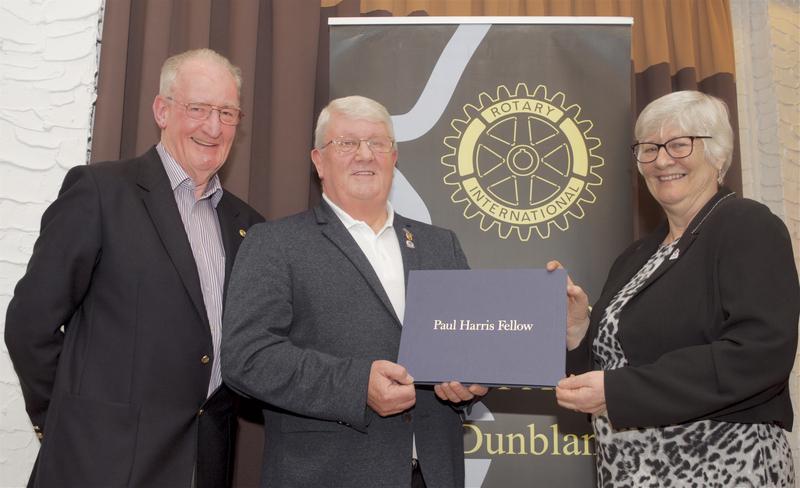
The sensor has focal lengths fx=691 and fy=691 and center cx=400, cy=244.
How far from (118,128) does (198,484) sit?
5.13 ft

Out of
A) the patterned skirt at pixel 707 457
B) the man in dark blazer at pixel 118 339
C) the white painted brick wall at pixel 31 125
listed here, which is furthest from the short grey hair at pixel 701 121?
the white painted brick wall at pixel 31 125

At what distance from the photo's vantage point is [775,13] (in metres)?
3.60

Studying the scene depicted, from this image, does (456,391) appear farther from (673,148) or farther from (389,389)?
(673,148)

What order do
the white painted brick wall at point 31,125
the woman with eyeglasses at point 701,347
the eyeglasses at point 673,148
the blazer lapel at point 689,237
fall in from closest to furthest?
the woman with eyeglasses at point 701,347 < the blazer lapel at point 689,237 < the eyeglasses at point 673,148 < the white painted brick wall at point 31,125

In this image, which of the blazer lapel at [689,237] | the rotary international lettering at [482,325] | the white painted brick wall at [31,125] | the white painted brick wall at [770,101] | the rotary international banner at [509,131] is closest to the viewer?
the rotary international lettering at [482,325]

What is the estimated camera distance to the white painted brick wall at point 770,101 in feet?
11.4

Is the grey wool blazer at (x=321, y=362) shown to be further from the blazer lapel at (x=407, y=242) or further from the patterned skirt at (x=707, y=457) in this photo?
the patterned skirt at (x=707, y=457)

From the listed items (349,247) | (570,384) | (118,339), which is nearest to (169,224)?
(118,339)

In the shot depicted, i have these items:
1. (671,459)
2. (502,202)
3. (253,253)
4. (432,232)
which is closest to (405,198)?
(502,202)

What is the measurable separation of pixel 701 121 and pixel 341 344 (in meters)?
1.25

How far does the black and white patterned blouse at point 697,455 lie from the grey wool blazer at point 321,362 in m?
0.45

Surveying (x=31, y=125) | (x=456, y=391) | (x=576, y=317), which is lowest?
(x=456, y=391)

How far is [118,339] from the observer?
192 centimetres

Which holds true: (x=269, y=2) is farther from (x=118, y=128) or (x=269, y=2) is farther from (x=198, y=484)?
(x=198, y=484)
